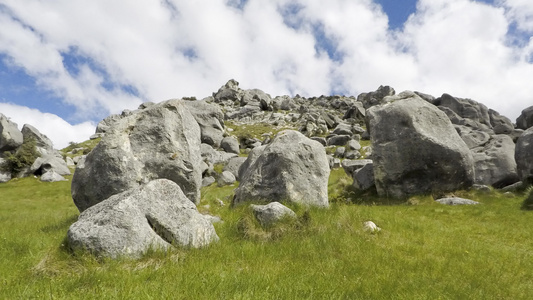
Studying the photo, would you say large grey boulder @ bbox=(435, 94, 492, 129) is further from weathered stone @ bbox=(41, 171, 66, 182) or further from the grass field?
weathered stone @ bbox=(41, 171, 66, 182)

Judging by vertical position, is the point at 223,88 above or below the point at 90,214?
above

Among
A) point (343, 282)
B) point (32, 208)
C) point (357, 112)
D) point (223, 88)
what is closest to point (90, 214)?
point (343, 282)

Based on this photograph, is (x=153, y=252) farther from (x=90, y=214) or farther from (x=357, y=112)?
(x=357, y=112)

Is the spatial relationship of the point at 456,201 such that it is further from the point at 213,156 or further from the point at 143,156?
the point at 213,156

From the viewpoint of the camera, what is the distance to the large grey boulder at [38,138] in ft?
161

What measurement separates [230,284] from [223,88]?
168908 mm

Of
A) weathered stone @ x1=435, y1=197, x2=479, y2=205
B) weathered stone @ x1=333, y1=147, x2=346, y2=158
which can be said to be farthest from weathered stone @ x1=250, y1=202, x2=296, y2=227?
weathered stone @ x1=333, y1=147, x2=346, y2=158

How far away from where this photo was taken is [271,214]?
11.0 metres

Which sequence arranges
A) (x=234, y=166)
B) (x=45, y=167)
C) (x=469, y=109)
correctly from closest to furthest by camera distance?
(x=45, y=167) < (x=234, y=166) < (x=469, y=109)

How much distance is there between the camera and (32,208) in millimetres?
26469

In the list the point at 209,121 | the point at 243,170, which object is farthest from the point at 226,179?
the point at 209,121

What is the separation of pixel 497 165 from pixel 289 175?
22351mm

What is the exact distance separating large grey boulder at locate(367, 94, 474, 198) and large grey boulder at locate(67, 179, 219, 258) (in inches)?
707

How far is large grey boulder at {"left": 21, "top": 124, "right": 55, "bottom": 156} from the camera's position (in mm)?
49188
